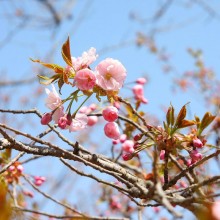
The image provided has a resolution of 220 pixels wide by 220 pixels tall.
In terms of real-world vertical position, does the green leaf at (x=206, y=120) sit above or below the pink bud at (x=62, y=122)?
above

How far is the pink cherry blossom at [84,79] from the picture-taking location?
4.32 ft

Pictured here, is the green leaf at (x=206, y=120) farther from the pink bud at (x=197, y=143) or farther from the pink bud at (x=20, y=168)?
the pink bud at (x=20, y=168)

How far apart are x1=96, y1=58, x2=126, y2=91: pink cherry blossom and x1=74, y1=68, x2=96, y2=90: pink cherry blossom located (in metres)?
0.06

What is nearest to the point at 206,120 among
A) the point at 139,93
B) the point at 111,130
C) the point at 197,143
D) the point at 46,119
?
the point at 197,143

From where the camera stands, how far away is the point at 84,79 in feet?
4.33

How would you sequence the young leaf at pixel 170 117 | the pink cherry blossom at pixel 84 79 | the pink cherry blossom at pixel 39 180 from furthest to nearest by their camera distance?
the pink cherry blossom at pixel 39 180
the young leaf at pixel 170 117
the pink cherry blossom at pixel 84 79

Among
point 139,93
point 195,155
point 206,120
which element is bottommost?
point 195,155

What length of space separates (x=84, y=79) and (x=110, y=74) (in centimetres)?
11

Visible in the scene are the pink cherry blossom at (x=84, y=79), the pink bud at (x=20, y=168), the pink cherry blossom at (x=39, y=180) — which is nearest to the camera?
the pink cherry blossom at (x=84, y=79)

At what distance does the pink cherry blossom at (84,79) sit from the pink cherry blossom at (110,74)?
6 cm

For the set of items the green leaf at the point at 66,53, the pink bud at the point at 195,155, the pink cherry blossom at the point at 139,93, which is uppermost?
the pink cherry blossom at the point at 139,93

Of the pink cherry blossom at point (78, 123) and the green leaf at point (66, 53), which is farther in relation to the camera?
the pink cherry blossom at point (78, 123)

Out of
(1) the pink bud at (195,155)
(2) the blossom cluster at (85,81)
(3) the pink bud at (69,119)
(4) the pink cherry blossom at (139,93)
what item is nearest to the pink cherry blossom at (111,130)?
(2) the blossom cluster at (85,81)

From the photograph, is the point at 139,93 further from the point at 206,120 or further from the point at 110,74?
the point at 110,74
